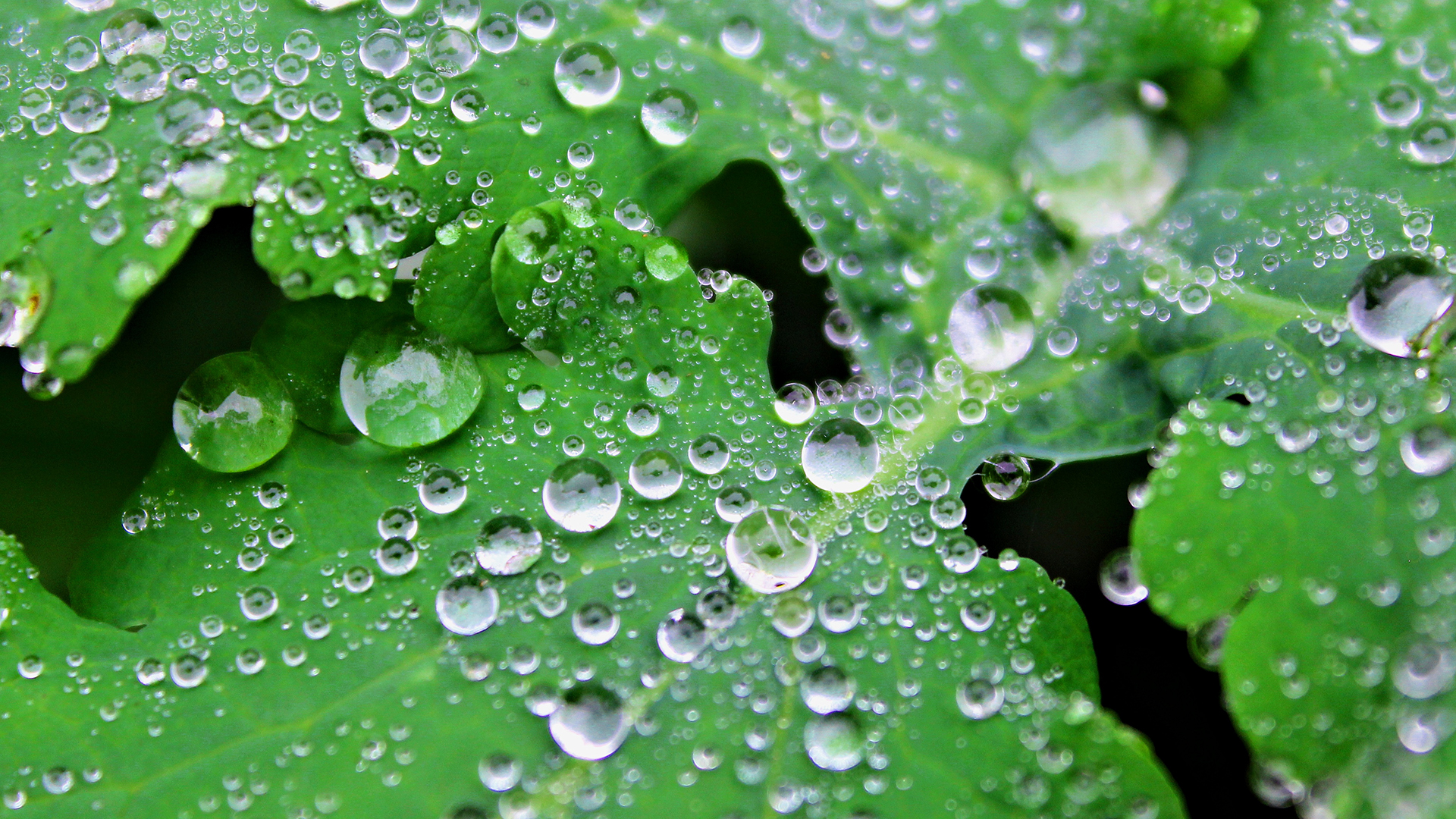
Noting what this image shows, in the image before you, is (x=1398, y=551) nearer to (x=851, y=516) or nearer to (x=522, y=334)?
(x=851, y=516)

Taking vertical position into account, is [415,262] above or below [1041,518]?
above

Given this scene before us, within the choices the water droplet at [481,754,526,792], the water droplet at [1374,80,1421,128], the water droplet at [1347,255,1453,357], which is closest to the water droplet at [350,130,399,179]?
the water droplet at [481,754,526,792]

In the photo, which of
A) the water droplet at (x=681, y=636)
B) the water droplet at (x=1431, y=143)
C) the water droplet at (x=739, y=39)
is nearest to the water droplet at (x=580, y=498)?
the water droplet at (x=681, y=636)

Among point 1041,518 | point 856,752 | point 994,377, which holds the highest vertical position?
point 994,377

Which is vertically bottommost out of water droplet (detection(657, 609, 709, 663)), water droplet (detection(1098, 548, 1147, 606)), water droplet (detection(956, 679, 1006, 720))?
water droplet (detection(1098, 548, 1147, 606))

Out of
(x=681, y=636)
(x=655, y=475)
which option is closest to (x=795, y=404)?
(x=655, y=475)

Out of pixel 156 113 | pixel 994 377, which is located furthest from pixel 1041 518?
pixel 156 113

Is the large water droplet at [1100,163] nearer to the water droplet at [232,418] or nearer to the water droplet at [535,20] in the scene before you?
the water droplet at [535,20]

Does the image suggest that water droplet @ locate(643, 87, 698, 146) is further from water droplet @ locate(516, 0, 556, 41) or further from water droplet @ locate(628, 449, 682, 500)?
water droplet @ locate(628, 449, 682, 500)
